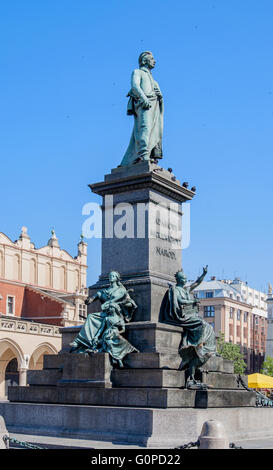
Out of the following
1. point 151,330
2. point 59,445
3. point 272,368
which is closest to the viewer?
point 59,445

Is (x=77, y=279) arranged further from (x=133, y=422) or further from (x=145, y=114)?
(x=133, y=422)

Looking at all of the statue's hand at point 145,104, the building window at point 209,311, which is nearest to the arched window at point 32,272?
the building window at point 209,311

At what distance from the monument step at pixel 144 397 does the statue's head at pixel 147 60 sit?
26.0 feet

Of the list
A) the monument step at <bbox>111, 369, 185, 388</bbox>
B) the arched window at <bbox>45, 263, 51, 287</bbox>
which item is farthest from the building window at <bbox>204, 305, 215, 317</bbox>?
the monument step at <bbox>111, 369, 185, 388</bbox>

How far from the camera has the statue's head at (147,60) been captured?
Result: 55.5 ft

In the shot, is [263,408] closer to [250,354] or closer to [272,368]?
[272,368]

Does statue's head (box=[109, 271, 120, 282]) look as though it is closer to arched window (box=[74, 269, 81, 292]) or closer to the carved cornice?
the carved cornice

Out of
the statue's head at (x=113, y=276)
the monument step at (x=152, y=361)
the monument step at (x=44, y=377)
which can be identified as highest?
the statue's head at (x=113, y=276)

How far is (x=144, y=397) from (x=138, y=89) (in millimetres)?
7393

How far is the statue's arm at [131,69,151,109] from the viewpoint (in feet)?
53.6

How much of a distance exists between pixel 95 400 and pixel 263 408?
11.8 feet

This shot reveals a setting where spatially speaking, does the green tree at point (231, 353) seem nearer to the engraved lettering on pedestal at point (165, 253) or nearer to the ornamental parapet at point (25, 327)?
the ornamental parapet at point (25, 327)

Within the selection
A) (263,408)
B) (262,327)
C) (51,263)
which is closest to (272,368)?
(262,327)

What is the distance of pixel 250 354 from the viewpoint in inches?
Answer: 3999
